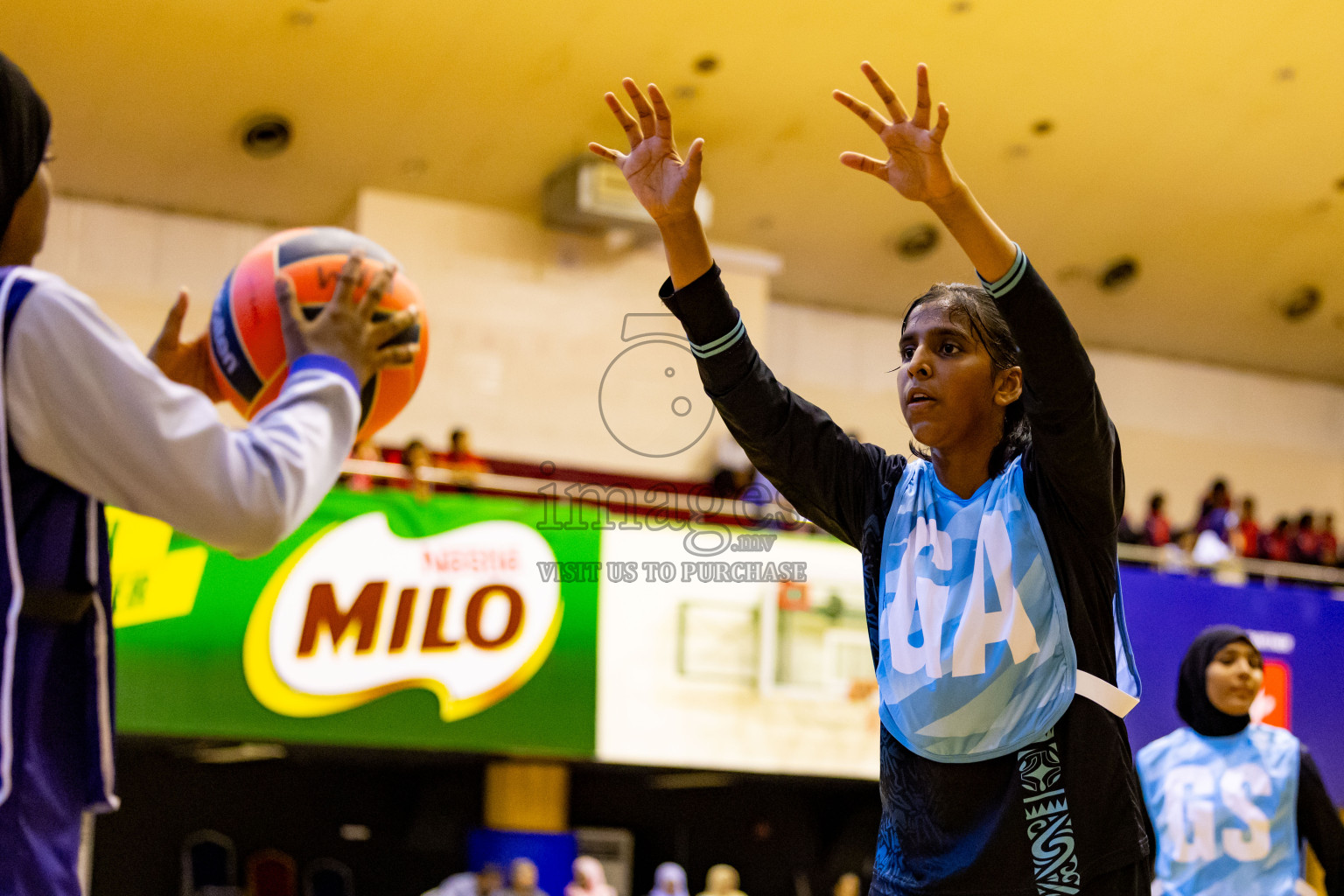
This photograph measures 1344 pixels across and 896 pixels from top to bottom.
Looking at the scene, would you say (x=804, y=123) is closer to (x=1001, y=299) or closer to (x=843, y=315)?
(x=843, y=315)

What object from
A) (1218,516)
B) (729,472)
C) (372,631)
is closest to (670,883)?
(729,472)

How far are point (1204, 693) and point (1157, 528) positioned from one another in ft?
29.2

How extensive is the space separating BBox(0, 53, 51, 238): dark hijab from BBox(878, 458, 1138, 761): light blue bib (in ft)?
4.74

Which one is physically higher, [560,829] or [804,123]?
[804,123]

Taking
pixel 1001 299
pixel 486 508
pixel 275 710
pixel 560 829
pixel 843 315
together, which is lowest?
pixel 560 829

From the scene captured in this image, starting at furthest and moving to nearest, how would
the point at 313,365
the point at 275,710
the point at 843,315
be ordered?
the point at 843,315, the point at 275,710, the point at 313,365

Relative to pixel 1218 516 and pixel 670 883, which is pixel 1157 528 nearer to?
pixel 1218 516

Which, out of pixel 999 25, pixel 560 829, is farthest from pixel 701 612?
pixel 999 25

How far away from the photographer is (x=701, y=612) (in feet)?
34.6

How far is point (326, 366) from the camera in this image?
1.80 m

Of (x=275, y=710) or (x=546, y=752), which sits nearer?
(x=275, y=710)

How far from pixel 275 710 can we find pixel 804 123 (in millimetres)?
6831

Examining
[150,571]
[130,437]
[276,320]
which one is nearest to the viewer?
[130,437]

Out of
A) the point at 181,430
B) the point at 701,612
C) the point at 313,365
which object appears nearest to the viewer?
the point at 181,430
